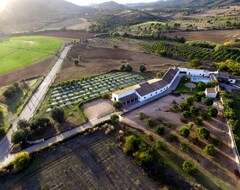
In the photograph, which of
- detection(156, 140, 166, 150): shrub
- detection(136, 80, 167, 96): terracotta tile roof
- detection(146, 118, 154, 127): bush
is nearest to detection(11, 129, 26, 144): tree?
detection(146, 118, 154, 127): bush

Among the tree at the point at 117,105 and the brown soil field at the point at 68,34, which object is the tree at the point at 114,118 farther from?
the brown soil field at the point at 68,34

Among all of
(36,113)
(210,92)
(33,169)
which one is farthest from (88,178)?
(210,92)

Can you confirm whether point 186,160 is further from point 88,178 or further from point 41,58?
point 41,58

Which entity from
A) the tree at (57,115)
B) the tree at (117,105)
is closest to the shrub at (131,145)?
the tree at (117,105)

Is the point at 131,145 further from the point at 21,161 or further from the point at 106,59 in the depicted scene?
the point at 106,59

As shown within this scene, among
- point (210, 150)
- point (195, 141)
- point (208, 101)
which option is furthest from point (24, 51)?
point (210, 150)

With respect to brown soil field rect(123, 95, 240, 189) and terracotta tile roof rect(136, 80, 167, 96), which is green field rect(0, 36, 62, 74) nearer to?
terracotta tile roof rect(136, 80, 167, 96)
